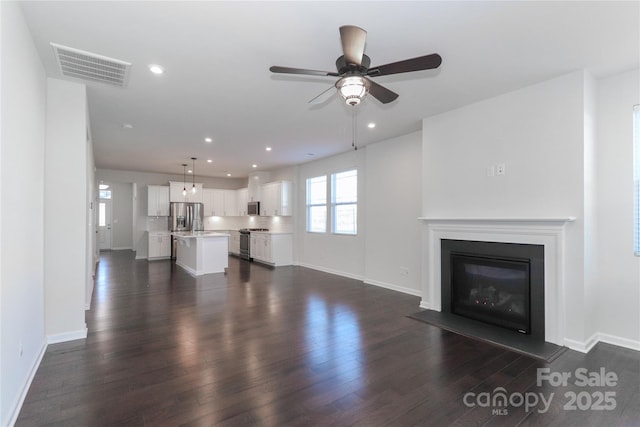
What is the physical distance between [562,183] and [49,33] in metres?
4.84

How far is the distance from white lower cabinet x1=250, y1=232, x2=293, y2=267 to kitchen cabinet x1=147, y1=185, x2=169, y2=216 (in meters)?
3.32

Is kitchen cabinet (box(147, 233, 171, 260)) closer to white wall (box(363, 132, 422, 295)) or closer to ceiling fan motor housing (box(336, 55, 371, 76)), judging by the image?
white wall (box(363, 132, 422, 295))

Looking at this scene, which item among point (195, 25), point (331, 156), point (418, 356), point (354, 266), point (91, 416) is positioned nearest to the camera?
point (91, 416)

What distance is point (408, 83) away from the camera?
3287 mm

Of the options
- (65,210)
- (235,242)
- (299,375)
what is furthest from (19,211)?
(235,242)

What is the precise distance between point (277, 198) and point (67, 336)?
5.73m

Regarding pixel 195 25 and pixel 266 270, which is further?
pixel 266 270

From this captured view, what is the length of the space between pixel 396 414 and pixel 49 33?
151 inches

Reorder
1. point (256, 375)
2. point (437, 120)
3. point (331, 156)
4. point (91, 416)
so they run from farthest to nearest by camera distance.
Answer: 1. point (331, 156)
2. point (437, 120)
3. point (256, 375)
4. point (91, 416)

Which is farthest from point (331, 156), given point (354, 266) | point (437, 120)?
point (437, 120)

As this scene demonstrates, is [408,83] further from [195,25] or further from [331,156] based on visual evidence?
[331,156]

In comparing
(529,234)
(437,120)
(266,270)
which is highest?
(437,120)

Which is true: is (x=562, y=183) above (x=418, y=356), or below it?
above

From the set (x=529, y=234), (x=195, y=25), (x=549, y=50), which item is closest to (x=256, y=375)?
(x=195, y=25)
